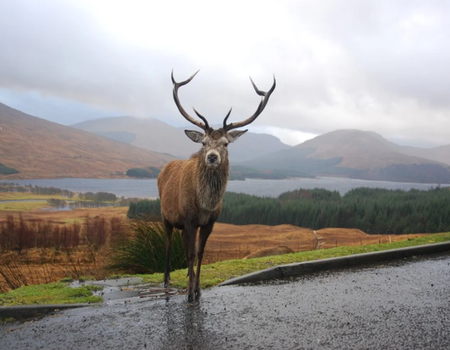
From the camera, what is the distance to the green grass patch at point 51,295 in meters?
6.03

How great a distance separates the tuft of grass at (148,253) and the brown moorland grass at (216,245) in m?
0.60

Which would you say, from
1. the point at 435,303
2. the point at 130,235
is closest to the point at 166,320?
the point at 435,303

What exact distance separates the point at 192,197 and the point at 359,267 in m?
4.30

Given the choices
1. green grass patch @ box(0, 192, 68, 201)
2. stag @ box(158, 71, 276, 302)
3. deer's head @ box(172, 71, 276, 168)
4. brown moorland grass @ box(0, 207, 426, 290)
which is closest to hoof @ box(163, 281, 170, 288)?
stag @ box(158, 71, 276, 302)

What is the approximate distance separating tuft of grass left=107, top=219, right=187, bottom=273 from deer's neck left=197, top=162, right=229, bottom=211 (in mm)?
3758

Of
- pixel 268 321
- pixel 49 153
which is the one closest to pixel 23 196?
pixel 49 153

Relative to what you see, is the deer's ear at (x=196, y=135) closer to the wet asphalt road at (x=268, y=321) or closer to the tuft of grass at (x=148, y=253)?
the wet asphalt road at (x=268, y=321)

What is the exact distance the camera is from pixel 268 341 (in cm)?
448

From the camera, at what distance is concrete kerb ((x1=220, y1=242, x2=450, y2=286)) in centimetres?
767

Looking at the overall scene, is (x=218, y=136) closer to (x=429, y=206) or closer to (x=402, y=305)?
(x=402, y=305)

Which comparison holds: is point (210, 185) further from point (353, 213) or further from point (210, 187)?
point (353, 213)

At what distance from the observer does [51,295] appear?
645 centimetres

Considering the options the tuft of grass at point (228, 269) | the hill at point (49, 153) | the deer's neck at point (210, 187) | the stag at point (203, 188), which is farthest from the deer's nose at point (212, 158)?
the hill at point (49, 153)

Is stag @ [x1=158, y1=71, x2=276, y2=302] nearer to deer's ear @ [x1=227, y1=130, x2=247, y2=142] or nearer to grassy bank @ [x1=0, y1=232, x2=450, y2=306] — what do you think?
deer's ear @ [x1=227, y1=130, x2=247, y2=142]
